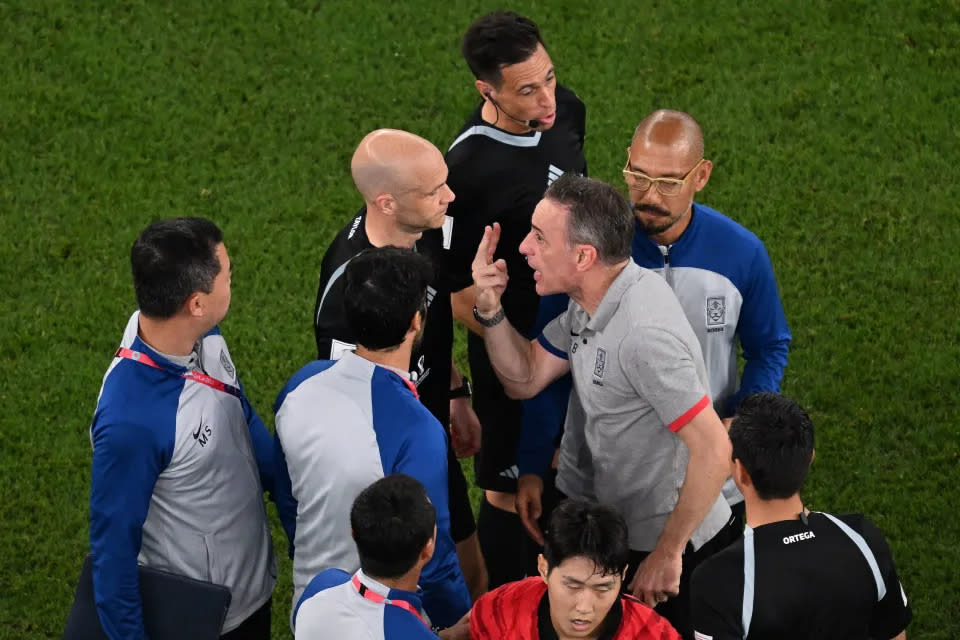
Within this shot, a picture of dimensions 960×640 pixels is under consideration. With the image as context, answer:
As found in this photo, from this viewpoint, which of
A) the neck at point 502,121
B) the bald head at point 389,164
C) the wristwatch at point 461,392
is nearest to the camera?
the bald head at point 389,164

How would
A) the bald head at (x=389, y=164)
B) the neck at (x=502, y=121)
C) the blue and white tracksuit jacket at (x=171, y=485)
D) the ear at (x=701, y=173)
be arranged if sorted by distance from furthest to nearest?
the neck at (x=502, y=121) < the ear at (x=701, y=173) < the bald head at (x=389, y=164) < the blue and white tracksuit jacket at (x=171, y=485)

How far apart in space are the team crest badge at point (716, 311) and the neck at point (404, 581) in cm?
154

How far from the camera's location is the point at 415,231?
166 inches

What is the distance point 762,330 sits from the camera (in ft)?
14.0

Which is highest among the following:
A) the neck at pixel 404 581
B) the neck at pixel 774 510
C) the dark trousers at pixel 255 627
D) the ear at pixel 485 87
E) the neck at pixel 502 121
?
the ear at pixel 485 87

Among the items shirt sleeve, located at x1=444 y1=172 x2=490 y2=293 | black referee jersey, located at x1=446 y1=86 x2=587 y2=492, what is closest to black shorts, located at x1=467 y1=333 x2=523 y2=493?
black referee jersey, located at x1=446 y1=86 x2=587 y2=492

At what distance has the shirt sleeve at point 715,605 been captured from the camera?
324 centimetres

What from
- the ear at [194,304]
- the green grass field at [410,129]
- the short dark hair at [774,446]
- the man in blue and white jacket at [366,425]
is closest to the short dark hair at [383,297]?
the man in blue and white jacket at [366,425]

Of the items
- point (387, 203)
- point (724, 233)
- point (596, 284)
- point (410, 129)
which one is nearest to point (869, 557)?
point (596, 284)

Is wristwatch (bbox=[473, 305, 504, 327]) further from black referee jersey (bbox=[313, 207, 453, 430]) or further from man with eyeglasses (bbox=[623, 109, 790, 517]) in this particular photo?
man with eyeglasses (bbox=[623, 109, 790, 517])

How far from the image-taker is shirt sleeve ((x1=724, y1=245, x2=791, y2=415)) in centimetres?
423

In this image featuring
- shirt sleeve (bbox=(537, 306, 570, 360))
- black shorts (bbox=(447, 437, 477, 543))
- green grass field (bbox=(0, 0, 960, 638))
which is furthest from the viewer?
green grass field (bbox=(0, 0, 960, 638))

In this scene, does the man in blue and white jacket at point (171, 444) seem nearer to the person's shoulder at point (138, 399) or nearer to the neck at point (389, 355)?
the person's shoulder at point (138, 399)

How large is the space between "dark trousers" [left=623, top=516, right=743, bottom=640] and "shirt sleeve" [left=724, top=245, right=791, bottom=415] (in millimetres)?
450
